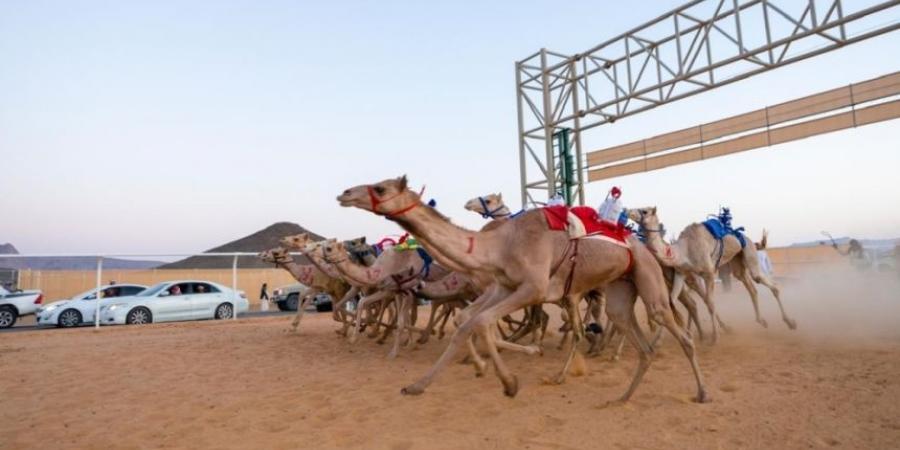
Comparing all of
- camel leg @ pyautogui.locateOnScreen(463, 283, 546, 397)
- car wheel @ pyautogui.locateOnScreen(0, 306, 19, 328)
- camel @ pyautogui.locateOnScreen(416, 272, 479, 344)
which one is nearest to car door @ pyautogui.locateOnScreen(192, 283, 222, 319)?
car wheel @ pyautogui.locateOnScreen(0, 306, 19, 328)

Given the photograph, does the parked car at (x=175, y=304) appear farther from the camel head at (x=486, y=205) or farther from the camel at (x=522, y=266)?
the camel at (x=522, y=266)

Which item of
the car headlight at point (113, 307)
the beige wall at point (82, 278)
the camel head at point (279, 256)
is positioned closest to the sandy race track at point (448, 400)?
the camel head at point (279, 256)

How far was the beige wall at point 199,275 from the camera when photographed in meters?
26.0

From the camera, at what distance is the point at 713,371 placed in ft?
22.3

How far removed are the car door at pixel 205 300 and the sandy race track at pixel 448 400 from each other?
880 centimetres

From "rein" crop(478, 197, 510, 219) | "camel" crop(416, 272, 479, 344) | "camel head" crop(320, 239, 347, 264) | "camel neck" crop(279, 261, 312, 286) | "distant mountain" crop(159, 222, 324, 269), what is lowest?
"camel" crop(416, 272, 479, 344)

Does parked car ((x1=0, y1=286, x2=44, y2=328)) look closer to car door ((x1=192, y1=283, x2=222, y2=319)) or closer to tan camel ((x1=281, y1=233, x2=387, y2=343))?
car door ((x1=192, y1=283, x2=222, y2=319))

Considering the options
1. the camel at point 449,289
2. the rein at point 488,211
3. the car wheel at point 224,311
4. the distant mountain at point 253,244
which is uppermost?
the distant mountain at point 253,244

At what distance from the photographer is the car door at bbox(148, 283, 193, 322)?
1786 centimetres

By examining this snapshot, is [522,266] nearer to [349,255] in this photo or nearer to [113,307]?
[349,255]

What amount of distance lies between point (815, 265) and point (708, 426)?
32.1 m

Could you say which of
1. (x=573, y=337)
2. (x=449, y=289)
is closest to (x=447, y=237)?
(x=573, y=337)

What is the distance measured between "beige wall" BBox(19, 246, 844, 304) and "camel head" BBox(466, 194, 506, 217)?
84.2 feet

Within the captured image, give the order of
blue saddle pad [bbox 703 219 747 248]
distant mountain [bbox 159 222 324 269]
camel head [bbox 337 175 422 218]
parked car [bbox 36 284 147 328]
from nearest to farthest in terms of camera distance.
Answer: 1. camel head [bbox 337 175 422 218]
2. blue saddle pad [bbox 703 219 747 248]
3. parked car [bbox 36 284 147 328]
4. distant mountain [bbox 159 222 324 269]
